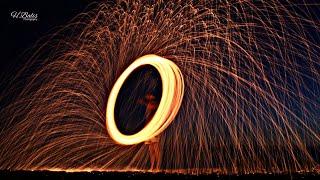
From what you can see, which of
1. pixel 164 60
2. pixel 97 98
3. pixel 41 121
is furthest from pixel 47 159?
pixel 164 60

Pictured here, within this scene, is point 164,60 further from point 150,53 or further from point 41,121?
point 41,121

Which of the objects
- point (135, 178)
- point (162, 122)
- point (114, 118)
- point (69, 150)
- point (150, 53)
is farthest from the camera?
point (69, 150)

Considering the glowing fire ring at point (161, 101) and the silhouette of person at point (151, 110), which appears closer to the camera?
the glowing fire ring at point (161, 101)

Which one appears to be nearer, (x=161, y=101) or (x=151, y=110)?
(x=161, y=101)

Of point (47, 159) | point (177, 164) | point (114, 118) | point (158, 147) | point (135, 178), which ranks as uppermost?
point (135, 178)

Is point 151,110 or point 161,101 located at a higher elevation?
point 161,101

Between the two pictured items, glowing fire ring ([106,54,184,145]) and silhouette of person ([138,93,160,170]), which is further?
silhouette of person ([138,93,160,170])

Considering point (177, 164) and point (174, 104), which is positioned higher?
point (174, 104)

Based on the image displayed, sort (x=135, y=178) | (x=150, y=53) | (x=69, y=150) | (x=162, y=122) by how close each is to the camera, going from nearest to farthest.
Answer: (x=135, y=178) → (x=162, y=122) → (x=150, y=53) → (x=69, y=150)
